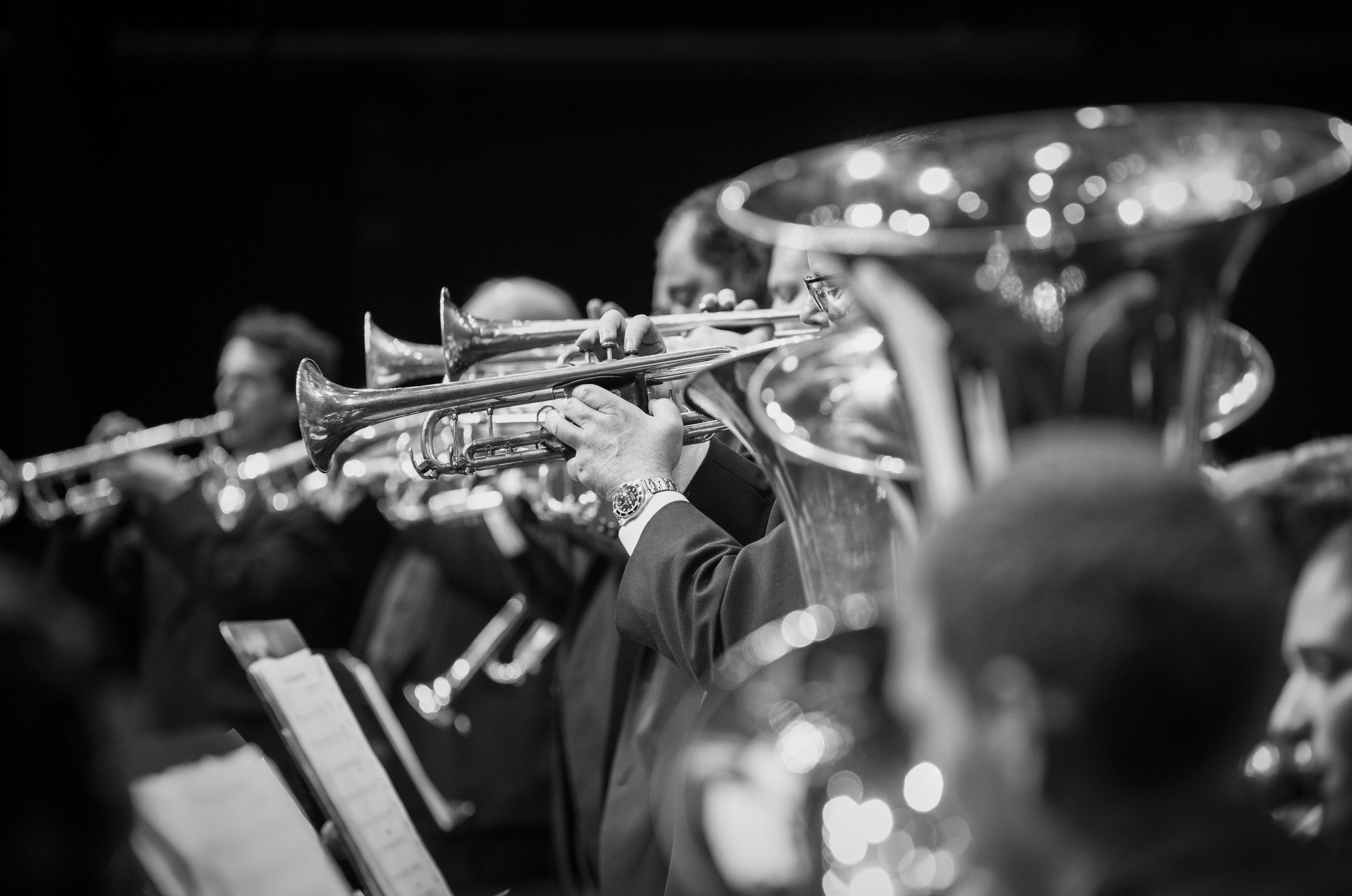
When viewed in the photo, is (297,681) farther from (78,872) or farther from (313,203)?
(313,203)

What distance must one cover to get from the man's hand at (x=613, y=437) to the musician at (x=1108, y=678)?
125 cm

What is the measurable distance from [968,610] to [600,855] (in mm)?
1790

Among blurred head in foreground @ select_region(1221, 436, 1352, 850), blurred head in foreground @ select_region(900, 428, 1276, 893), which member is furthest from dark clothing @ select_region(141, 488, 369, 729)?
blurred head in foreground @ select_region(900, 428, 1276, 893)

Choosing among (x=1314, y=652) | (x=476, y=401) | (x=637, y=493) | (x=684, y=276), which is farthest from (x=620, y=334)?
(x=1314, y=652)

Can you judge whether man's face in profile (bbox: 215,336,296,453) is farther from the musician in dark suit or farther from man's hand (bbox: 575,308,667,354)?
man's hand (bbox: 575,308,667,354)

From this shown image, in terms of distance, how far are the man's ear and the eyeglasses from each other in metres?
1.47

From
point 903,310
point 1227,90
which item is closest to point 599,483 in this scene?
point 903,310

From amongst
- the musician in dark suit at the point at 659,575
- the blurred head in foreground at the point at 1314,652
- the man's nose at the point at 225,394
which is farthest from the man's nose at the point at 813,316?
the man's nose at the point at 225,394

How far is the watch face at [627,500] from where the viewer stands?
2.22m

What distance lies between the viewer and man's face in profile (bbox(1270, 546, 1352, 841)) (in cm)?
153

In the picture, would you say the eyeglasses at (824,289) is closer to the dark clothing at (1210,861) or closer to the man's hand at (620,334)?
the man's hand at (620,334)

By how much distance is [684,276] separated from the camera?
10.9 feet

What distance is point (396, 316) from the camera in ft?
19.4

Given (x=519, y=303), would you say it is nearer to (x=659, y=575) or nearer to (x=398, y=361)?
(x=398, y=361)
